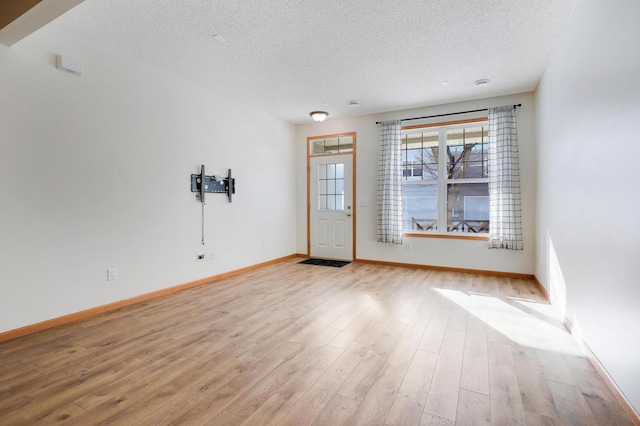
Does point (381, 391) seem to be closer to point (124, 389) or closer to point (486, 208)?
point (124, 389)

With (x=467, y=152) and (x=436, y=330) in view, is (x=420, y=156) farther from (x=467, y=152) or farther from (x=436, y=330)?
(x=436, y=330)

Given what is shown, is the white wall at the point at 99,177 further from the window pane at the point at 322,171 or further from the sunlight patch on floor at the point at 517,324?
the sunlight patch on floor at the point at 517,324

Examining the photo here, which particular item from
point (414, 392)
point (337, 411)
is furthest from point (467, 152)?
point (337, 411)

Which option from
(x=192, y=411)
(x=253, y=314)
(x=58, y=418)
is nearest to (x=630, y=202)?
(x=192, y=411)

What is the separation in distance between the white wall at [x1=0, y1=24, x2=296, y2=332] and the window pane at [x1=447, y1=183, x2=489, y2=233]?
355 cm

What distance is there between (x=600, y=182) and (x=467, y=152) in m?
3.26

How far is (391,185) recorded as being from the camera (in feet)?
17.6

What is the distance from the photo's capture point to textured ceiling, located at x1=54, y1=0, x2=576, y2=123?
2.63 metres

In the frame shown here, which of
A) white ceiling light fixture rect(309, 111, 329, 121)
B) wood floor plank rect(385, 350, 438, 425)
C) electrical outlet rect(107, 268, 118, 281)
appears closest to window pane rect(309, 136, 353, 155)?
white ceiling light fixture rect(309, 111, 329, 121)

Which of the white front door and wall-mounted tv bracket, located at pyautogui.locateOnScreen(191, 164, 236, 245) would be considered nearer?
wall-mounted tv bracket, located at pyautogui.locateOnScreen(191, 164, 236, 245)

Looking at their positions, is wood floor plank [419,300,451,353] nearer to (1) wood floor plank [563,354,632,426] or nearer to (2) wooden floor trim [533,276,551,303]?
(1) wood floor plank [563,354,632,426]

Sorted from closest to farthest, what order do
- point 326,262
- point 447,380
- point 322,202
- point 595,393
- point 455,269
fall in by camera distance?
point 595,393
point 447,380
point 455,269
point 326,262
point 322,202

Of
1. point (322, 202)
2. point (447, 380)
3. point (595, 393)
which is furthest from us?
point (322, 202)

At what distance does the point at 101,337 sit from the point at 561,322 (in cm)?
405
